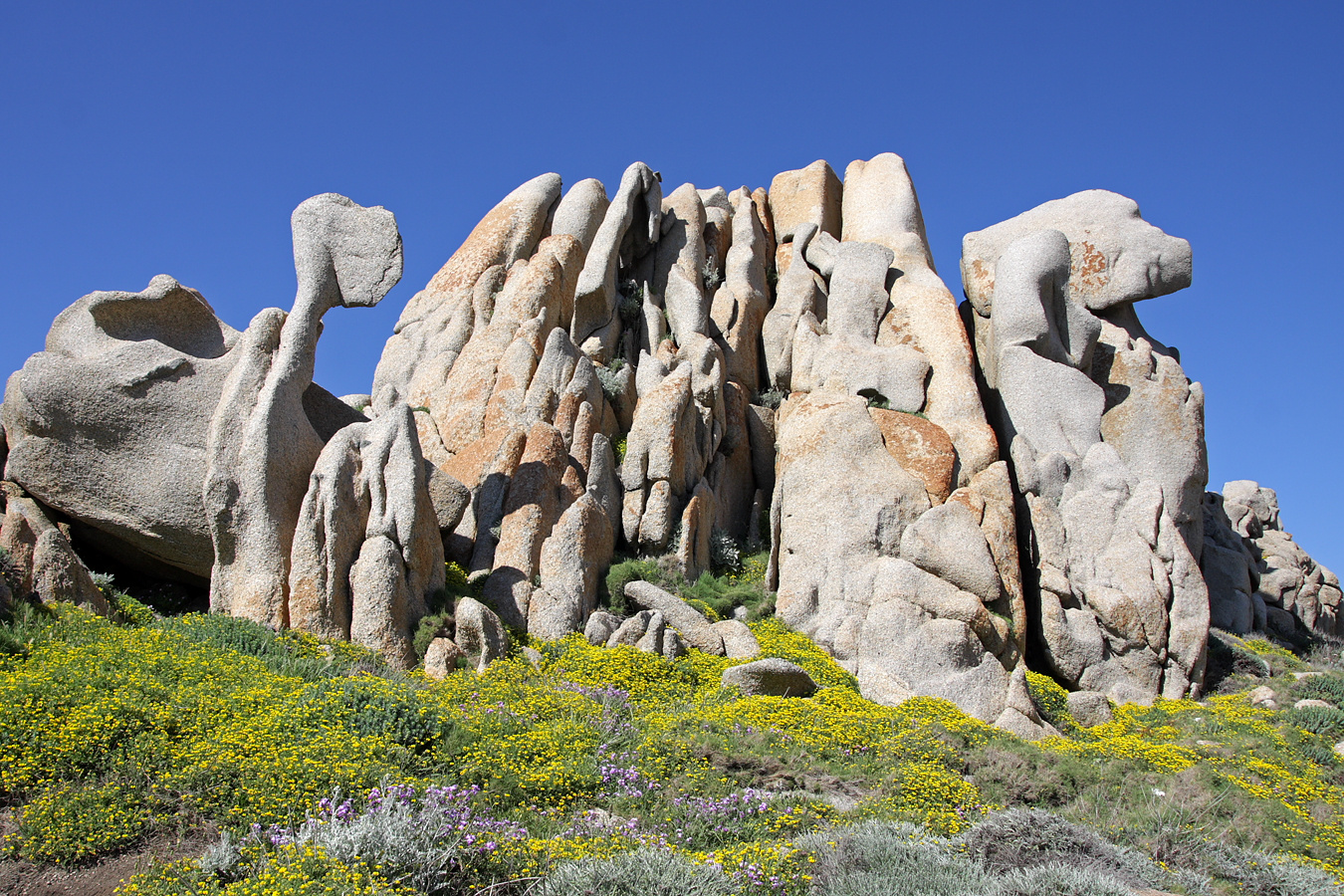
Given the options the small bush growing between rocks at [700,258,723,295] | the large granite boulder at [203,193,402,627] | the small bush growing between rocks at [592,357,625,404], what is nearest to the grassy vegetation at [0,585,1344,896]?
the large granite boulder at [203,193,402,627]

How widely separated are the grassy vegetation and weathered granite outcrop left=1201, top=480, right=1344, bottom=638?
9.69 meters

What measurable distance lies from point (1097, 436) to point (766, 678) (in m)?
10.4

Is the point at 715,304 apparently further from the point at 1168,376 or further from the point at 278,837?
the point at 278,837

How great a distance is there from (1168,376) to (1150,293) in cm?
299

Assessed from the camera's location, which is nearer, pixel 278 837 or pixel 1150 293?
pixel 278 837

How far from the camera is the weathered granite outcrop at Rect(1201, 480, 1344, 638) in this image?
76.2ft

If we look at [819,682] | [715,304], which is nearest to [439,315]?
[715,304]

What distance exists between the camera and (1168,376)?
22594mm

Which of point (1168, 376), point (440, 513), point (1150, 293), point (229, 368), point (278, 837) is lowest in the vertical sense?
point (278, 837)

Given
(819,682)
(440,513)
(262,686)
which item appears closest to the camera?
(262,686)

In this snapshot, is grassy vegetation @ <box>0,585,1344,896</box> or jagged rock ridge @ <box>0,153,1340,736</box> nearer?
grassy vegetation @ <box>0,585,1344,896</box>

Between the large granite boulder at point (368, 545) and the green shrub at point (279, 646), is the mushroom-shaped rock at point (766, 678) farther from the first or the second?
the green shrub at point (279, 646)

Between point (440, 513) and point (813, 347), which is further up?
point (813, 347)

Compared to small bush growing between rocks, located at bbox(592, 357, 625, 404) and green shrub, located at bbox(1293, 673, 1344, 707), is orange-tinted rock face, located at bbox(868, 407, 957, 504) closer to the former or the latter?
small bush growing between rocks, located at bbox(592, 357, 625, 404)
